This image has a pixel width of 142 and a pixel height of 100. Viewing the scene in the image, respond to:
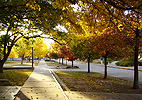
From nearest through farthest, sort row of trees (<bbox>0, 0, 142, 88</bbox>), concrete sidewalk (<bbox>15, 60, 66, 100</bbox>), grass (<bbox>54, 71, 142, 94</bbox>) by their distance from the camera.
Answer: row of trees (<bbox>0, 0, 142, 88</bbox>) → concrete sidewalk (<bbox>15, 60, 66, 100</bbox>) → grass (<bbox>54, 71, 142, 94</bbox>)

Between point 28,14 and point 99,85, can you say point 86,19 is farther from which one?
point 99,85

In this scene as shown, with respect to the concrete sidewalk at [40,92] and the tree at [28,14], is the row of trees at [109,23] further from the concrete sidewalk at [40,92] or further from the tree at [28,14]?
the concrete sidewalk at [40,92]

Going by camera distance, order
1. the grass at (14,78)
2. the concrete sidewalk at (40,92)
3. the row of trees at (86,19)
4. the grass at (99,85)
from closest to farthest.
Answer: the row of trees at (86,19) < the concrete sidewalk at (40,92) < the grass at (99,85) < the grass at (14,78)

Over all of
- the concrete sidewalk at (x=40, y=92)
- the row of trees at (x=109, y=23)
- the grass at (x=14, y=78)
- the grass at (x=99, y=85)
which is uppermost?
the row of trees at (x=109, y=23)

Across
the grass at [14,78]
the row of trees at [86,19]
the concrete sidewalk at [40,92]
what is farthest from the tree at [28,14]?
the concrete sidewalk at [40,92]

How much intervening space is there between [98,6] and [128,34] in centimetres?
457

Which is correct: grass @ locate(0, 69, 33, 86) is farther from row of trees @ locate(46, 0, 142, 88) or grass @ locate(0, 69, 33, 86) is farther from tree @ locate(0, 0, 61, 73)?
row of trees @ locate(46, 0, 142, 88)

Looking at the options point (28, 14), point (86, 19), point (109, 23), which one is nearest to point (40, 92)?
point (86, 19)

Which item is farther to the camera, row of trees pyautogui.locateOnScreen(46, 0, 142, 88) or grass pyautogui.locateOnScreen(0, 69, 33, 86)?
grass pyautogui.locateOnScreen(0, 69, 33, 86)

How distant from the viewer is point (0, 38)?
42.2ft

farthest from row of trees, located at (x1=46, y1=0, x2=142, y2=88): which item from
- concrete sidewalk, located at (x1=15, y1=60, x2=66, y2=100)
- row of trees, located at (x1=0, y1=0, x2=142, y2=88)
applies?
concrete sidewalk, located at (x1=15, y1=60, x2=66, y2=100)

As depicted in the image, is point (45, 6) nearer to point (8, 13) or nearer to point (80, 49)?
point (8, 13)

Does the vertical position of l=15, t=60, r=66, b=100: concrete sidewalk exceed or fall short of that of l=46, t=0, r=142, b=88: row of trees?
it falls short

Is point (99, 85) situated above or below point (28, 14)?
below
